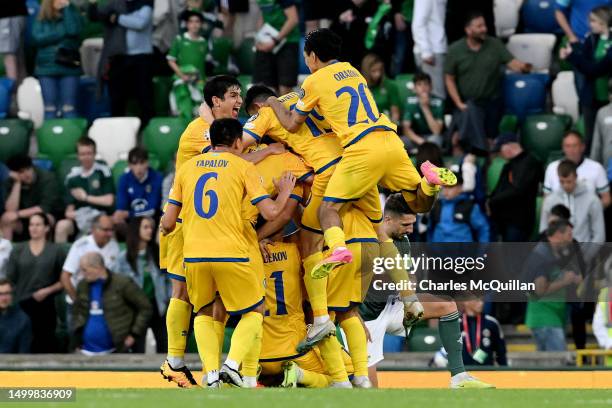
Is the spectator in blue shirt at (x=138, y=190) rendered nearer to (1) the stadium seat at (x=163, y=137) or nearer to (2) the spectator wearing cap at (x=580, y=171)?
(1) the stadium seat at (x=163, y=137)

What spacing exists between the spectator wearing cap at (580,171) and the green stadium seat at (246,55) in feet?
16.1

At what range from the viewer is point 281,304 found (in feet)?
48.8

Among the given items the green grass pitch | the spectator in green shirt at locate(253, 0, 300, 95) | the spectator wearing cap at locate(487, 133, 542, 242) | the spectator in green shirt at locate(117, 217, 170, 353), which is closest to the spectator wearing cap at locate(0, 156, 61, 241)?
the spectator in green shirt at locate(117, 217, 170, 353)

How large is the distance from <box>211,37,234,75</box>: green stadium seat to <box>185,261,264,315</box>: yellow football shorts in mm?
9127

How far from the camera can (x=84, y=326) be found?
19.2m

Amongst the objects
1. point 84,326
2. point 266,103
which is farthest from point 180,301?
point 84,326

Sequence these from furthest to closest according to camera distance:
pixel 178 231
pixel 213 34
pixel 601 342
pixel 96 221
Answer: pixel 213 34
pixel 96 221
pixel 601 342
pixel 178 231

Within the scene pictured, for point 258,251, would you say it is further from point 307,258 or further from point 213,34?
point 213,34

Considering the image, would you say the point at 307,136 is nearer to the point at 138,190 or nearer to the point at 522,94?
the point at 138,190

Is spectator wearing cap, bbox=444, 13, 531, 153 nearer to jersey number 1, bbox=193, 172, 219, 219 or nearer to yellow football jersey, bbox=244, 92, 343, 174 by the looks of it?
yellow football jersey, bbox=244, 92, 343, 174

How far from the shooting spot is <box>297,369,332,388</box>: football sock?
1461cm

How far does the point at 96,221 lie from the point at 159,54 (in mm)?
3875

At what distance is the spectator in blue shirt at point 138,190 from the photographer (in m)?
20.3

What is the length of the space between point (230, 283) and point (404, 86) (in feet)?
26.5
